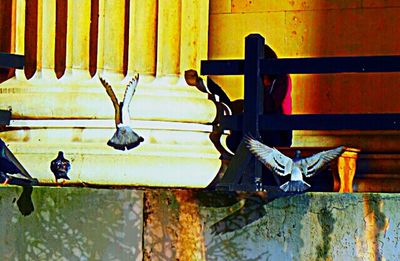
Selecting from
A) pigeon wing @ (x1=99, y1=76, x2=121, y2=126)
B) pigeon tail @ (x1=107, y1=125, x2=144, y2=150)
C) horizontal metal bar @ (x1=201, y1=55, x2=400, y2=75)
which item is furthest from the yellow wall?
pigeon tail @ (x1=107, y1=125, x2=144, y2=150)

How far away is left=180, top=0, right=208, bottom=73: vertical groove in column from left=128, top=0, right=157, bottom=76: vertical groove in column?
9.0 inches

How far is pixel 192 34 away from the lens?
33.4 ft

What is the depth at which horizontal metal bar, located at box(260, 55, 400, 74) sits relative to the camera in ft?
30.8

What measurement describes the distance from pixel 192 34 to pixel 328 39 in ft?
4.66

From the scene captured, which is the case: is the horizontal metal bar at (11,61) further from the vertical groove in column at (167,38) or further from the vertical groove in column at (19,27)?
the vertical groove in column at (167,38)

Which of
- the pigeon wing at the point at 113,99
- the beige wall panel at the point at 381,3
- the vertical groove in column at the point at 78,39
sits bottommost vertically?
the pigeon wing at the point at 113,99

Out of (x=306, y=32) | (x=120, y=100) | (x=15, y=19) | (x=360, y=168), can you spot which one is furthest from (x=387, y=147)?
(x=15, y=19)

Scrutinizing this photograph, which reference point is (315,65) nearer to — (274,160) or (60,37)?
(274,160)

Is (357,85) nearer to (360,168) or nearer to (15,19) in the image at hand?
(360,168)

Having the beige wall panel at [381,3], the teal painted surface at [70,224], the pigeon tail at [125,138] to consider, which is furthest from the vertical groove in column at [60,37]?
the beige wall panel at [381,3]

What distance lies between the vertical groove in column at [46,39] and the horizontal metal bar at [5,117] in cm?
34

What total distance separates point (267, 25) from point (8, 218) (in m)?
3.10

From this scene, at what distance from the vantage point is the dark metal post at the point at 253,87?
957 centimetres

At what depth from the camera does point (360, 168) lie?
10.8 m
